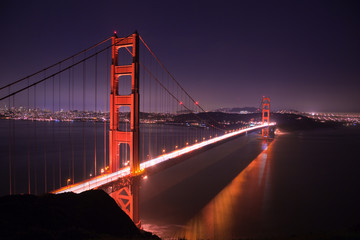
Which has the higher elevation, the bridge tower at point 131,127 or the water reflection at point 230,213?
the bridge tower at point 131,127

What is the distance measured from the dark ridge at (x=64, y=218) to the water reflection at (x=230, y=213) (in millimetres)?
4421

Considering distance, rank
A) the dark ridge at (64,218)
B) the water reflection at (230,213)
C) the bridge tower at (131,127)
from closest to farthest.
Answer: the dark ridge at (64,218)
the bridge tower at (131,127)
the water reflection at (230,213)

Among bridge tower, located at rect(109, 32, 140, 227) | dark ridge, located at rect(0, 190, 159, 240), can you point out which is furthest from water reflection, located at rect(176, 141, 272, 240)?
dark ridge, located at rect(0, 190, 159, 240)

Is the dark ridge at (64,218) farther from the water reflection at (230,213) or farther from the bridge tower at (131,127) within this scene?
the water reflection at (230,213)

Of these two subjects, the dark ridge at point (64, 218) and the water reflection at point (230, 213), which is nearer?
the dark ridge at point (64, 218)

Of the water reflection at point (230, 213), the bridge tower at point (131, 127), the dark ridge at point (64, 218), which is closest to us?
the dark ridge at point (64, 218)

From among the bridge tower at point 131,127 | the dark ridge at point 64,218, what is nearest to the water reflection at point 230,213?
the bridge tower at point 131,127

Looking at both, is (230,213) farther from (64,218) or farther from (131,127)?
(64,218)

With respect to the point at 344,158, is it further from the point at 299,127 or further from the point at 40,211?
the point at 299,127

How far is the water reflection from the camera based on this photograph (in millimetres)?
10578

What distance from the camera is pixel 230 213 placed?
41.0 feet

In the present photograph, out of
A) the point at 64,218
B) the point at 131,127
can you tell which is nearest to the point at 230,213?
A: the point at 131,127

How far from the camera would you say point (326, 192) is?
53.5 feet

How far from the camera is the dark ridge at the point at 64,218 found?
4.81 meters
